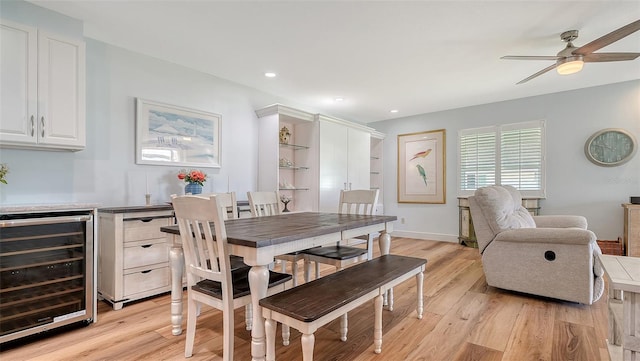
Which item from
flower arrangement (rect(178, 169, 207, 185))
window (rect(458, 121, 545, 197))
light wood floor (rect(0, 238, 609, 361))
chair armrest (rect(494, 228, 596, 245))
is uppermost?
window (rect(458, 121, 545, 197))

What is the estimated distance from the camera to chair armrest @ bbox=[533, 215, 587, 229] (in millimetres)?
3311

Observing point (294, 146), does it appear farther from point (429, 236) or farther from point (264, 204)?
point (429, 236)

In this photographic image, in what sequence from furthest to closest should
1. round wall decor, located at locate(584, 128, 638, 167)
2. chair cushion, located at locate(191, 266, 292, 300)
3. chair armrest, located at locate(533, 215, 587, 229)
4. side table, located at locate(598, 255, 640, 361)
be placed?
round wall decor, located at locate(584, 128, 638, 167)
chair armrest, located at locate(533, 215, 587, 229)
chair cushion, located at locate(191, 266, 292, 300)
side table, located at locate(598, 255, 640, 361)

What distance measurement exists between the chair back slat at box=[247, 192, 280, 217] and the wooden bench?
1163 millimetres

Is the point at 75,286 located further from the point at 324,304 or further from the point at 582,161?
the point at 582,161

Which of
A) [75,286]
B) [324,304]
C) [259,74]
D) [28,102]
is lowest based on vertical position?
[75,286]

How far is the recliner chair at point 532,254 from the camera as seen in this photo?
251 cm

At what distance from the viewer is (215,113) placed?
3.79 metres

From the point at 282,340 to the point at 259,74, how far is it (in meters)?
3.00

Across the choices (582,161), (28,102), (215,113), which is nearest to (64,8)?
(28,102)

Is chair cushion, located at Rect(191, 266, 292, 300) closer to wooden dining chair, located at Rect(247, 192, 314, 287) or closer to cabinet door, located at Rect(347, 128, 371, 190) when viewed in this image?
wooden dining chair, located at Rect(247, 192, 314, 287)

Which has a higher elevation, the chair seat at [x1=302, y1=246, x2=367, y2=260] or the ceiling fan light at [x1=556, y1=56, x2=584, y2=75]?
the ceiling fan light at [x1=556, y1=56, x2=584, y2=75]

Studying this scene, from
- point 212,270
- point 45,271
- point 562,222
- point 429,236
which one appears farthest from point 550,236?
point 45,271

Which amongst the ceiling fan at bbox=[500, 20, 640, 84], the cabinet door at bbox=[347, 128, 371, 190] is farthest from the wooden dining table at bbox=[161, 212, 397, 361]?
the cabinet door at bbox=[347, 128, 371, 190]
